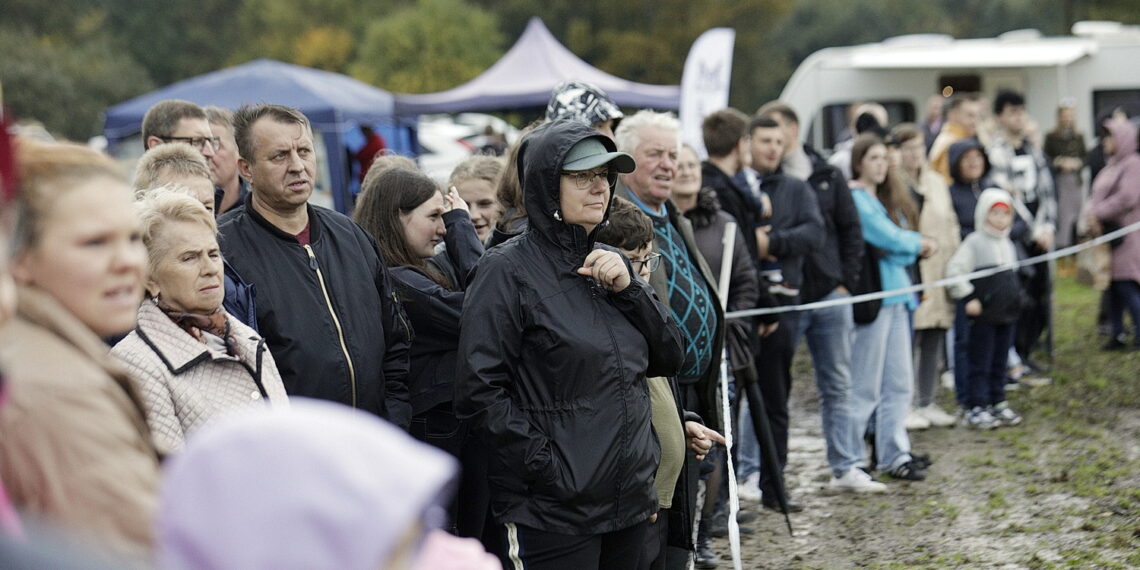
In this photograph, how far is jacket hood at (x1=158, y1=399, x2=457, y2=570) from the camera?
4.67 ft

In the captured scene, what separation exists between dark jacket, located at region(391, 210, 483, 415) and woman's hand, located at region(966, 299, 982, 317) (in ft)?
17.2

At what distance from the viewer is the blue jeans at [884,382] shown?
24.7 feet

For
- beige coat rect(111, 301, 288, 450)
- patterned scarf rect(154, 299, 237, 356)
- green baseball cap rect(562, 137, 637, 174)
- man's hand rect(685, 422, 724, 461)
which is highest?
green baseball cap rect(562, 137, 637, 174)

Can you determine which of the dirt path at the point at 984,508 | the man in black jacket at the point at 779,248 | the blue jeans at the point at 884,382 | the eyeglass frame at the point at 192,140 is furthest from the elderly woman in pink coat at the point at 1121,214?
the eyeglass frame at the point at 192,140

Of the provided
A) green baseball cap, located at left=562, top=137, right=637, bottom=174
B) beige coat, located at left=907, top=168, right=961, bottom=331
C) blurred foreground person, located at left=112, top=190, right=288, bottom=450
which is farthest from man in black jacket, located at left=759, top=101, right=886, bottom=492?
blurred foreground person, located at left=112, top=190, right=288, bottom=450

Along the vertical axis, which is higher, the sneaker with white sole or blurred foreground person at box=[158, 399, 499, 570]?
blurred foreground person at box=[158, 399, 499, 570]

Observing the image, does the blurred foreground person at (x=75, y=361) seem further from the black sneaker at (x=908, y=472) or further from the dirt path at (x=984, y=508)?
the black sneaker at (x=908, y=472)

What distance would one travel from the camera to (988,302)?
29.0 feet

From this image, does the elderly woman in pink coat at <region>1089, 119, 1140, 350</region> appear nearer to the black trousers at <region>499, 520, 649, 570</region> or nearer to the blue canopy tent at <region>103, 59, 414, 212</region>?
the blue canopy tent at <region>103, 59, 414, 212</region>

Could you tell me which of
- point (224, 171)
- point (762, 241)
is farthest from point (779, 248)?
point (224, 171)

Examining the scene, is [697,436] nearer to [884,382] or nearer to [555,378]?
[555,378]

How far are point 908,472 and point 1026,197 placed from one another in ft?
13.2

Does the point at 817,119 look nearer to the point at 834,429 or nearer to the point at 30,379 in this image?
the point at 834,429

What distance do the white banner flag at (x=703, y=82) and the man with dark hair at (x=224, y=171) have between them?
541cm
